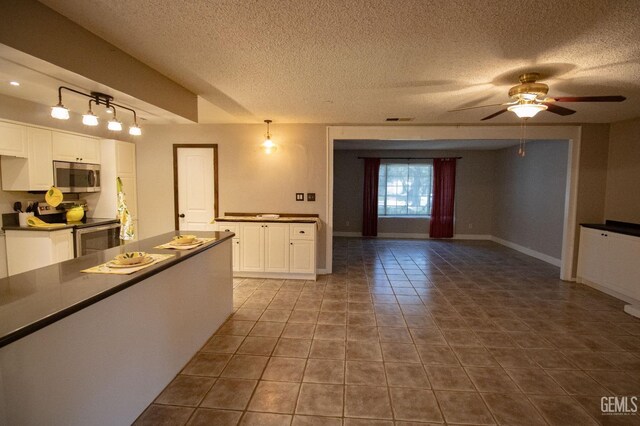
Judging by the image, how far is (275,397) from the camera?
2.12 metres

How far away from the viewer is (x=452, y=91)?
3.16 metres

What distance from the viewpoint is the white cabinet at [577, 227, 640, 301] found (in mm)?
3738

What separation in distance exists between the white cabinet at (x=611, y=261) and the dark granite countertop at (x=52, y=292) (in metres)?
5.04

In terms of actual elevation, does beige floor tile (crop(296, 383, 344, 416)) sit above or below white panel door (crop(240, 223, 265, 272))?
below

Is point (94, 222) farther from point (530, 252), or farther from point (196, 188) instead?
point (530, 252)

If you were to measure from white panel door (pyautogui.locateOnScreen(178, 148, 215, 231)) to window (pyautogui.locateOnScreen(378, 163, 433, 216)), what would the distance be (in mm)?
4981

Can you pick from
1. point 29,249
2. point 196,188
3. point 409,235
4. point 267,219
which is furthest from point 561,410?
point 409,235

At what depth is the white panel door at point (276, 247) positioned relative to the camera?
15.4 ft

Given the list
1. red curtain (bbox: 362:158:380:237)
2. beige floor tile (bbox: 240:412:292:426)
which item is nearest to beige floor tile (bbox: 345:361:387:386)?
beige floor tile (bbox: 240:412:292:426)

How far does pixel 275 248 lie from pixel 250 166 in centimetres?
142

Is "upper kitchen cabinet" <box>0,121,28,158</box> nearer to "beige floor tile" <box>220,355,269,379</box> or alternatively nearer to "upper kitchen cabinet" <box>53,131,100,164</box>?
"upper kitchen cabinet" <box>53,131,100,164</box>

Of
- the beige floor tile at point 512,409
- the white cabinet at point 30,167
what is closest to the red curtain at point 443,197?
the beige floor tile at point 512,409

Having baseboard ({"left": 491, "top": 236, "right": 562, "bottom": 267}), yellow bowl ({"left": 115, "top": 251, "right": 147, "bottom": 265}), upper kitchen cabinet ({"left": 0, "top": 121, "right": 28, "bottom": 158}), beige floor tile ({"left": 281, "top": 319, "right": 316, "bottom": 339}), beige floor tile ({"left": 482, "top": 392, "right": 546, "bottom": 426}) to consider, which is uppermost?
upper kitchen cabinet ({"left": 0, "top": 121, "right": 28, "bottom": 158})

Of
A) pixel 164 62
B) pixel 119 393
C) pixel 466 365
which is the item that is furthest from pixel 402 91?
pixel 119 393
